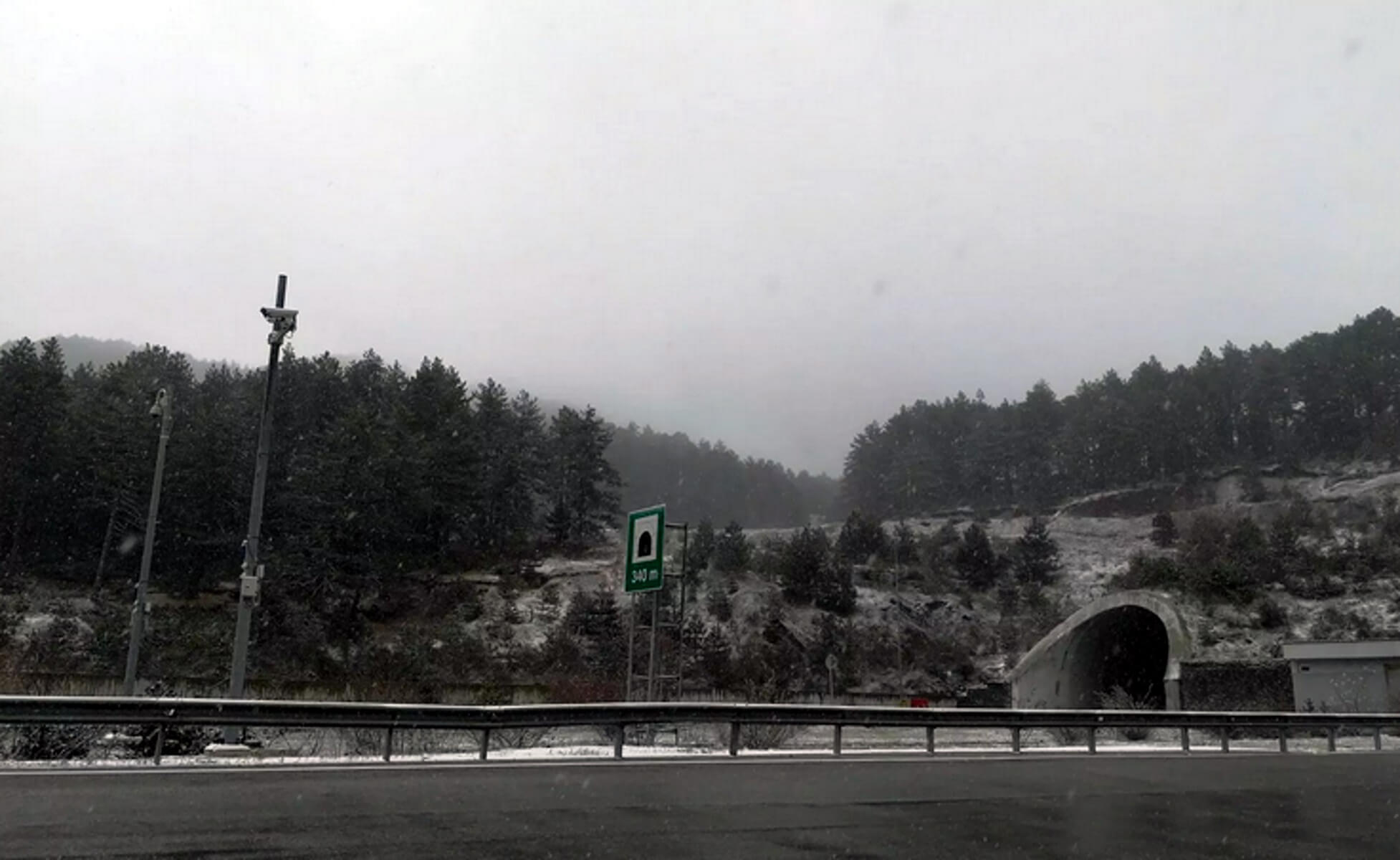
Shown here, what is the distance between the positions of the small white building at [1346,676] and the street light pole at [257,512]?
31.9 m

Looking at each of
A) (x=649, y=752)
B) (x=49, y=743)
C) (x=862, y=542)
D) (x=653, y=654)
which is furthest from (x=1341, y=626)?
(x=49, y=743)

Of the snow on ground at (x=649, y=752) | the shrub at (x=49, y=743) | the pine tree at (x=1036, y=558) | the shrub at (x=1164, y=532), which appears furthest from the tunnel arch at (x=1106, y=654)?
the shrub at (x=1164, y=532)

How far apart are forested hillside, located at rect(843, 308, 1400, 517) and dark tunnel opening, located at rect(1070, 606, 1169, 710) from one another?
246 ft

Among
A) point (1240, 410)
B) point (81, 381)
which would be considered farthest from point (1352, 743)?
point (1240, 410)

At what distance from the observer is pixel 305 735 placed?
2050 cm

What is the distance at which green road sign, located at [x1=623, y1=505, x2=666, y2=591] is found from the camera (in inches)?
856

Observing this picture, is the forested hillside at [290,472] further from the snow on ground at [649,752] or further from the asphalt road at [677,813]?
the asphalt road at [677,813]

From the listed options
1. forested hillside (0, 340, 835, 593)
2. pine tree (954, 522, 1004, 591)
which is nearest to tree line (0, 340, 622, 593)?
forested hillside (0, 340, 835, 593)

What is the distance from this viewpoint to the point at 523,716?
50.5 feet

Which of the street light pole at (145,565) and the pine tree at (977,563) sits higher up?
the pine tree at (977,563)

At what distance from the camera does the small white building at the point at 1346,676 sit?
34.4 meters

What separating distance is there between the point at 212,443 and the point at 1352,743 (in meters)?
56.7

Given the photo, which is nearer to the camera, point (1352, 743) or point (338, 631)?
point (1352, 743)

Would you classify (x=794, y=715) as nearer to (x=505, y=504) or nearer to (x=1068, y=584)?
(x=505, y=504)
